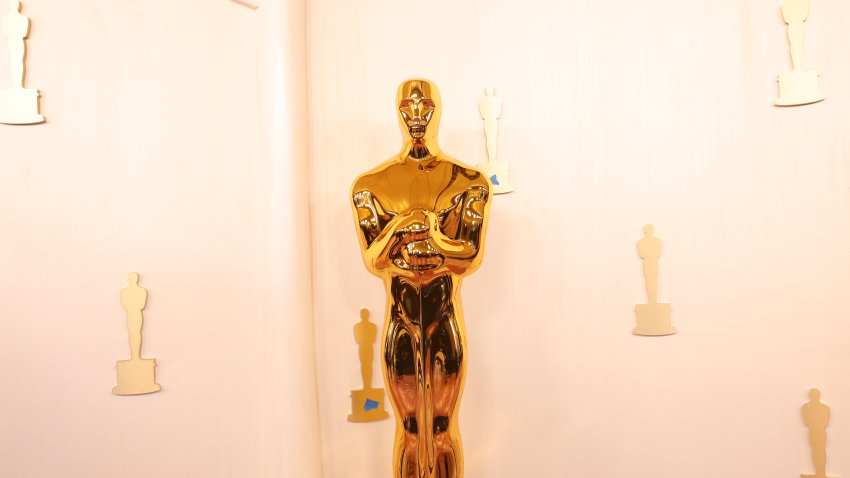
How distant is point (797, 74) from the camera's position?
2.30 meters

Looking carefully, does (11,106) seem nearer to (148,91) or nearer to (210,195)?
(148,91)

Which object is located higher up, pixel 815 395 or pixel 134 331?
pixel 134 331

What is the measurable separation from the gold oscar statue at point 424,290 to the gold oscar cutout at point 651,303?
696 mm

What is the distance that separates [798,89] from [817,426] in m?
1.14

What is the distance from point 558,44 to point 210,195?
1408 mm

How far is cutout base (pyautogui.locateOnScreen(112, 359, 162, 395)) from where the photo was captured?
2.23 m

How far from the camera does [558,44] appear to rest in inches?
99.9

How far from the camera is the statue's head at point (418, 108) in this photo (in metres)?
2.14

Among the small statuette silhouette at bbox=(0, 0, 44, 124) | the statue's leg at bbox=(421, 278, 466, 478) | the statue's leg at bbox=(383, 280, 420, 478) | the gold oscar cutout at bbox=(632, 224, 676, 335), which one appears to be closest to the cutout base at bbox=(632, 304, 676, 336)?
the gold oscar cutout at bbox=(632, 224, 676, 335)

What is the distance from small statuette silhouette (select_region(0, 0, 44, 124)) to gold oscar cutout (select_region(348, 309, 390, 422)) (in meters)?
1.29

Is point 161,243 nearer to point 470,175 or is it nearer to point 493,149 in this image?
point 470,175

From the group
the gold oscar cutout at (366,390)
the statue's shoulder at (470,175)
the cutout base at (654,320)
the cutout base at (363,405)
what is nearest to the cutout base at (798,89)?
the cutout base at (654,320)

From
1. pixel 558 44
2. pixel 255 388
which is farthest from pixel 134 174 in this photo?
pixel 558 44

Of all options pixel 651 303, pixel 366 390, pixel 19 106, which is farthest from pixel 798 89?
pixel 19 106
